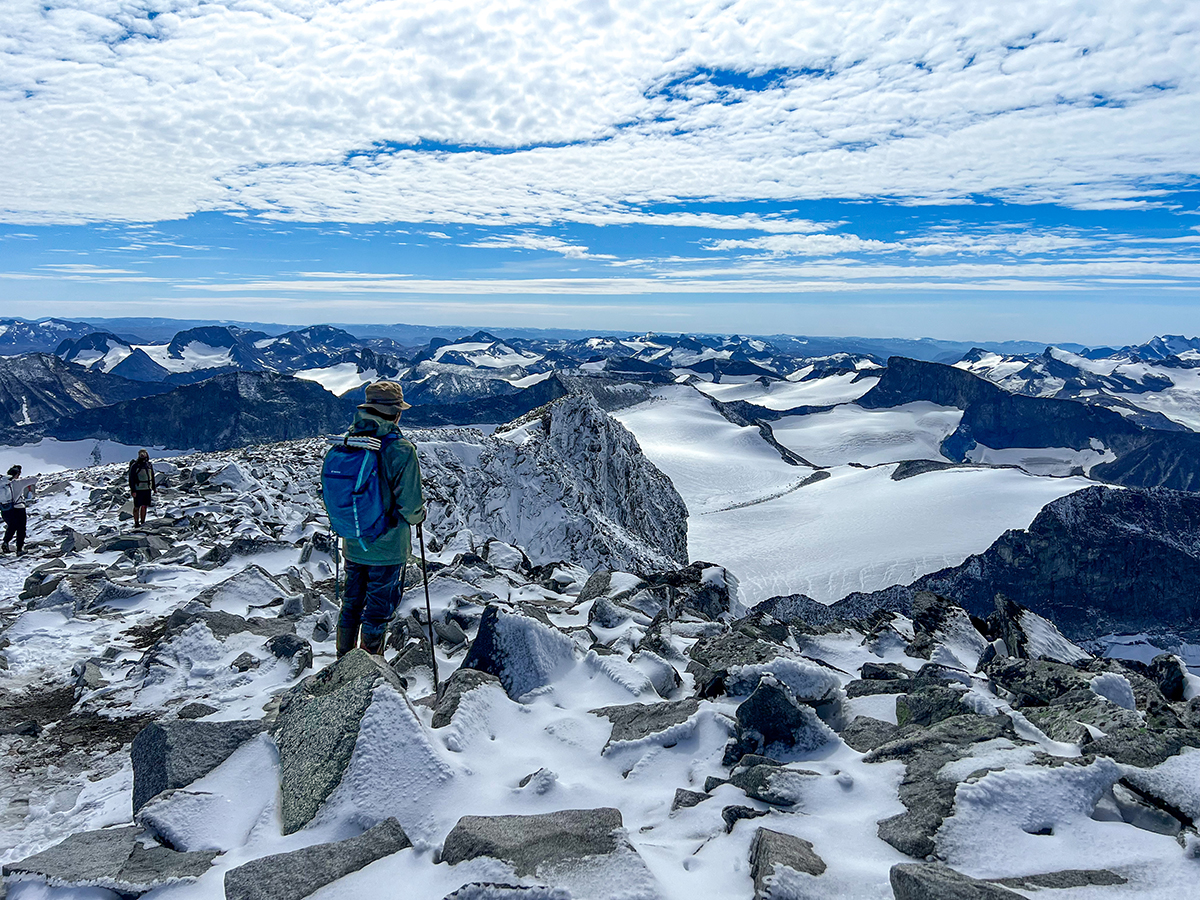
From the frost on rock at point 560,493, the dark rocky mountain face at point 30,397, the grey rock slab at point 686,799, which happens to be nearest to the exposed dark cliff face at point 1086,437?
the frost on rock at point 560,493

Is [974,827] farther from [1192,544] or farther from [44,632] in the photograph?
[1192,544]

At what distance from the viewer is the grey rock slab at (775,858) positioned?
366cm

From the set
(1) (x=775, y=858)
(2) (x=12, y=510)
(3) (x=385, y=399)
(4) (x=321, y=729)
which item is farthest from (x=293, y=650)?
(2) (x=12, y=510)

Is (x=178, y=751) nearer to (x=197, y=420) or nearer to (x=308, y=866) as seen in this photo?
(x=308, y=866)

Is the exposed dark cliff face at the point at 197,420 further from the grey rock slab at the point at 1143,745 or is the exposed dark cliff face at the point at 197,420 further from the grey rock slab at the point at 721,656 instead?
the grey rock slab at the point at 1143,745

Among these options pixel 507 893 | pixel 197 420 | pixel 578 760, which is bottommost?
pixel 197 420

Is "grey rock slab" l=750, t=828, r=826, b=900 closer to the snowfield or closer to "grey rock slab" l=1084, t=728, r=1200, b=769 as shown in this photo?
"grey rock slab" l=1084, t=728, r=1200, b=769

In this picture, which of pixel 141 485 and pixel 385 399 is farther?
pixel 141 485

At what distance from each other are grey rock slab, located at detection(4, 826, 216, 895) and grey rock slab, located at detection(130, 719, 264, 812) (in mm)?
534

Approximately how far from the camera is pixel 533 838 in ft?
13.8

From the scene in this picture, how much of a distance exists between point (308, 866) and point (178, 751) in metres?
2.08

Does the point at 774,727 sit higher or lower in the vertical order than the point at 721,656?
higher

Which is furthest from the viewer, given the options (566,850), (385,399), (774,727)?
(385,399)

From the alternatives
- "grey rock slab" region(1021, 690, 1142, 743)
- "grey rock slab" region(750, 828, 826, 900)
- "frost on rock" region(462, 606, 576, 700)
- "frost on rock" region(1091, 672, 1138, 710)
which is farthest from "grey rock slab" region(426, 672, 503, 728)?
"frost on rock" region(1091, 672, 1138, 710)
